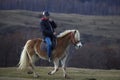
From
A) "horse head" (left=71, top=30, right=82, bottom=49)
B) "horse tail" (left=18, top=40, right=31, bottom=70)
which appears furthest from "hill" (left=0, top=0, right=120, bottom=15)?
"horse head" (left=71, top=30, right=82, bottom=49)

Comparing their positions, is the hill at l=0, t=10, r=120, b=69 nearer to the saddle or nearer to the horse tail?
the horse tail

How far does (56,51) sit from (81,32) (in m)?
7.63

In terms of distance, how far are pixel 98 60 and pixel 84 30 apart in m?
2.11

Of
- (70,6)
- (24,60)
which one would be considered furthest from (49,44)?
(70,6)

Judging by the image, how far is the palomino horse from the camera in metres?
11.0

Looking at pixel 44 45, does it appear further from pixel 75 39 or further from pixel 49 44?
pixel 75 39

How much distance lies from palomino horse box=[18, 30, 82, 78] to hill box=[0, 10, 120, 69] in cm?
476

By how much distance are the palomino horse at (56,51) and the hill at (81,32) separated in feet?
15.6

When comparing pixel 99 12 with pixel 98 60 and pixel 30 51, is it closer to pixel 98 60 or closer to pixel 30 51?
pixel 98 60

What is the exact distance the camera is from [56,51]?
1113 centimetres

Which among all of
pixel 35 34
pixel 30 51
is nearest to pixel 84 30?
pixel 35 34

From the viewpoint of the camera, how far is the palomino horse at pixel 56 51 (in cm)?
1105

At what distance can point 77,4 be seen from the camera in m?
19.6

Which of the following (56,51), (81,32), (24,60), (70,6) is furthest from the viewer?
(70,6)
